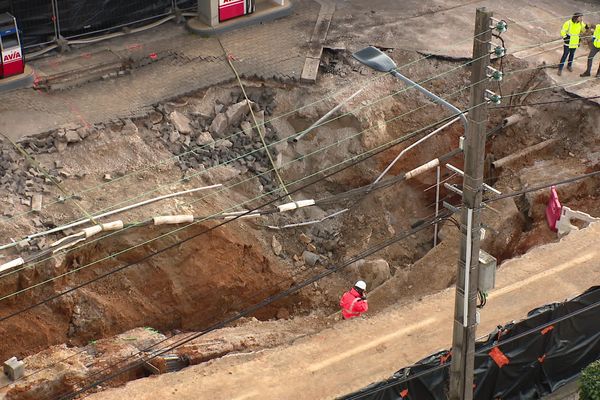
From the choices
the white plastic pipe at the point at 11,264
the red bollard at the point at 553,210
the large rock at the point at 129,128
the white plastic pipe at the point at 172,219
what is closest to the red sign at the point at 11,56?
the large rock at the point at 129,128

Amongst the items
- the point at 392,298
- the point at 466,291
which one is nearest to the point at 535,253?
the point at 392,298

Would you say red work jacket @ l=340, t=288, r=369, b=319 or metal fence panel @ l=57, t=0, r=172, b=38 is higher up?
metal fence panel @ l=57, t=0, r=172, b=38

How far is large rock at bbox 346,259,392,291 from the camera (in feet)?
72.6

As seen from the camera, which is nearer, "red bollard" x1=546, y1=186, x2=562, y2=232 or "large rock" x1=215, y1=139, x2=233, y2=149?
"red bollard" x1=546, y1=186, x2=562, y2=232

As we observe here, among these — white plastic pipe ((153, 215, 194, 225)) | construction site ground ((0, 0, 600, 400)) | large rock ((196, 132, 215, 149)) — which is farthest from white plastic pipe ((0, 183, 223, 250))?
large rock ((196, 132, 215, 149))

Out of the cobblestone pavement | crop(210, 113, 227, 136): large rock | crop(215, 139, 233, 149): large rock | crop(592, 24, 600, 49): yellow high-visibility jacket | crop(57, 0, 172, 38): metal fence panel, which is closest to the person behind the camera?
the cobblestone pavement

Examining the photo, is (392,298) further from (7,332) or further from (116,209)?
(7,332)

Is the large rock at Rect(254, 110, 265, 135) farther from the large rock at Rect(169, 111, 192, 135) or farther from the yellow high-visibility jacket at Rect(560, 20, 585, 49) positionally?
the yellow high-visibility jacket at Rect(560, 20, 585, 49)

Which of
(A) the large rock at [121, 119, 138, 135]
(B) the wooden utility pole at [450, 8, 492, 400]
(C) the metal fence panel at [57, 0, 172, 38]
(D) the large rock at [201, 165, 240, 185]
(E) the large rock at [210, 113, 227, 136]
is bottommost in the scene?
(D) the large rock at [201, 165, 240, 185]

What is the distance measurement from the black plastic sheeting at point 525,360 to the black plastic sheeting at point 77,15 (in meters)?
13.1

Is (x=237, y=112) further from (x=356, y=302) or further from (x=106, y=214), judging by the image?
(x=356, y=302)

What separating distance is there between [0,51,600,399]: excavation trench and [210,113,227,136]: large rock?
0.03 m

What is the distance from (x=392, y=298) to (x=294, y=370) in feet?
13.4

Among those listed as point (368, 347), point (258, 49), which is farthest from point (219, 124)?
point (368, 347)
